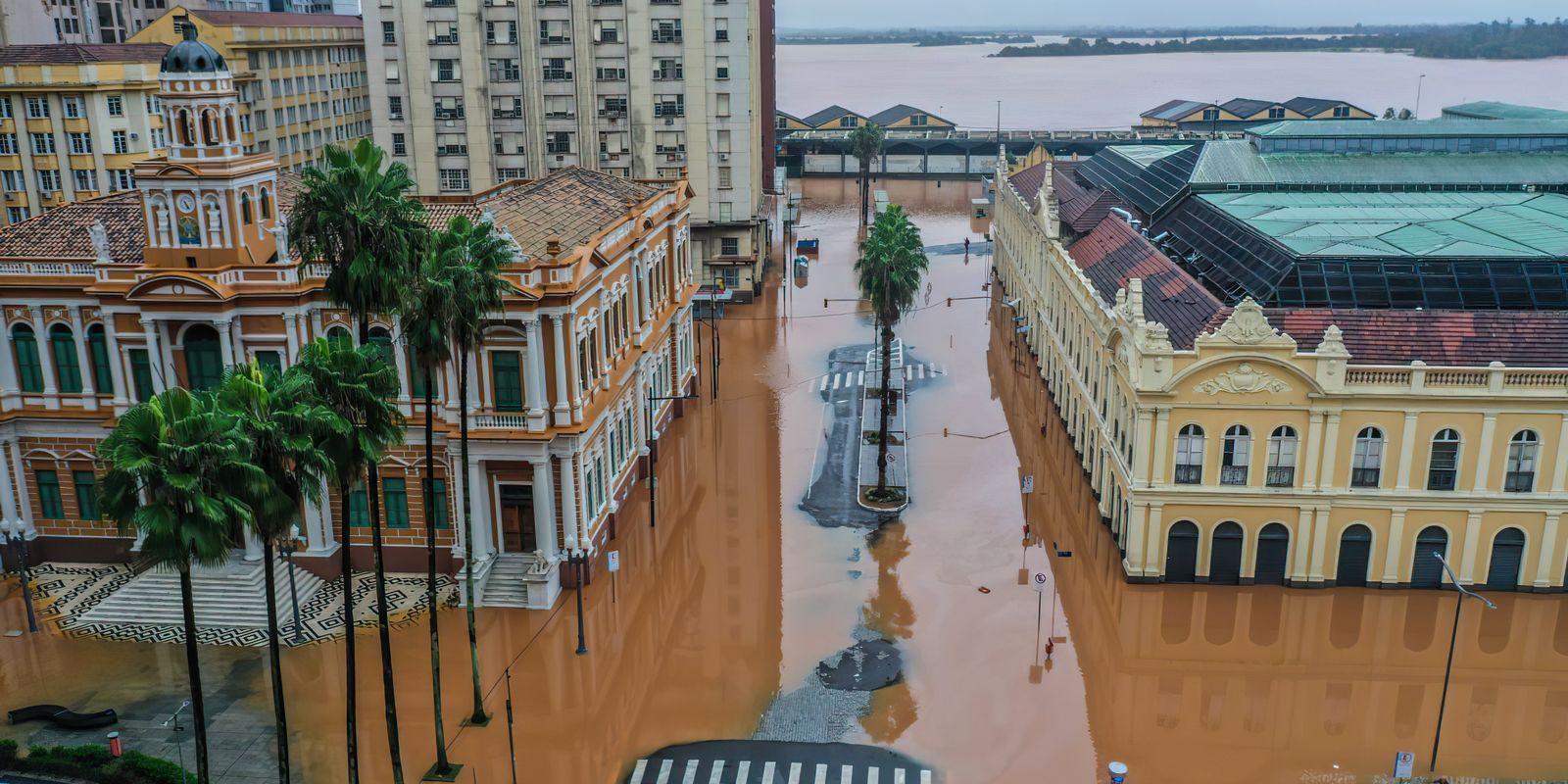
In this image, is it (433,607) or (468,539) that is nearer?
(433,607)

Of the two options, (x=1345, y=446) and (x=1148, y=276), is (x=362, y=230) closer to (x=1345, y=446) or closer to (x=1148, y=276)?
(x=1345, y=446)

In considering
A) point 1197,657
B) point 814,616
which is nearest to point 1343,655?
point 1197,657

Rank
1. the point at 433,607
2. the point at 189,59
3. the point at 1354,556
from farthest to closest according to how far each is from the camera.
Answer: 1. the point at 1354,556
2. the point at 189,59
3. the point at 433,607

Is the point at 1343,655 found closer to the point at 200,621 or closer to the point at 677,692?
the point at 677,692

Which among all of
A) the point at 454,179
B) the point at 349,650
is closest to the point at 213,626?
the point at 349,650

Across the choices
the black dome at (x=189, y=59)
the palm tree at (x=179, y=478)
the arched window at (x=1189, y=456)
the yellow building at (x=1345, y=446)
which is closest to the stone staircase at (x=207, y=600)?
the black dome at (x=189, y=59)

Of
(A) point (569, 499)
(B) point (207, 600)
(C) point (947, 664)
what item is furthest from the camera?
(A) point (569, 499)

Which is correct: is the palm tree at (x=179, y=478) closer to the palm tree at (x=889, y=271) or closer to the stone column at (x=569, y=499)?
the stone column at (x=569, y=499)
